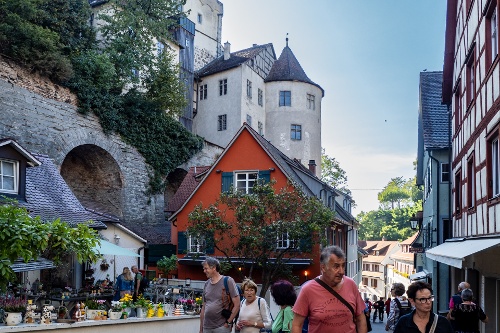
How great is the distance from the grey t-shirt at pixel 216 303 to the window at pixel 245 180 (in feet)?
61.6

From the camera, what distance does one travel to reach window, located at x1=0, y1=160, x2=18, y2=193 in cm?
1711

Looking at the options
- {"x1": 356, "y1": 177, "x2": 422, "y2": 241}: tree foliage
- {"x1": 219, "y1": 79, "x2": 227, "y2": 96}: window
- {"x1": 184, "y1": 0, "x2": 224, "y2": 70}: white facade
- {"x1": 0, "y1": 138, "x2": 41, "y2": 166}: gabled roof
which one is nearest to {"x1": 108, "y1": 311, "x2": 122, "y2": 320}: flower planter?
{"x1": 0, "y1": 138, "x2": 41, "y2": 166}: gabled roof

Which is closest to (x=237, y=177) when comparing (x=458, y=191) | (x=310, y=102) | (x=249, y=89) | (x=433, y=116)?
(x=433, y=116)

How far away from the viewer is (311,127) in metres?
50.6

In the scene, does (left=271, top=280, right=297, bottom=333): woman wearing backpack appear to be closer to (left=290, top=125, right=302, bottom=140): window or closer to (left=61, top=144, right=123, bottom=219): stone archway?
(left=61, top=144, right=123, bottom=219): stone archway

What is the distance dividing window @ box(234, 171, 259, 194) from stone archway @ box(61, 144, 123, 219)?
750 centimetres

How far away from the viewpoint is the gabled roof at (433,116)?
23.2 meters

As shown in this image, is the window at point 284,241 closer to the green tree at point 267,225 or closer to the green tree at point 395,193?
the green tree at point 267,225

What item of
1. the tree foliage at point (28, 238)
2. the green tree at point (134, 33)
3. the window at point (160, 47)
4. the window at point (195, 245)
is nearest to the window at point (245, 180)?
the window at point (195, 245)

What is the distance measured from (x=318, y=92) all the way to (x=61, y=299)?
4062 cm

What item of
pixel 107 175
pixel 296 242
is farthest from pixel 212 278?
pixel 107 175

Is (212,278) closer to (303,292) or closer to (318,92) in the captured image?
(303,292)

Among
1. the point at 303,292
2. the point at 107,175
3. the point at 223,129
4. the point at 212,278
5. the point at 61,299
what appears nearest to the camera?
the point at 303,292

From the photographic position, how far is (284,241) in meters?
25.3
